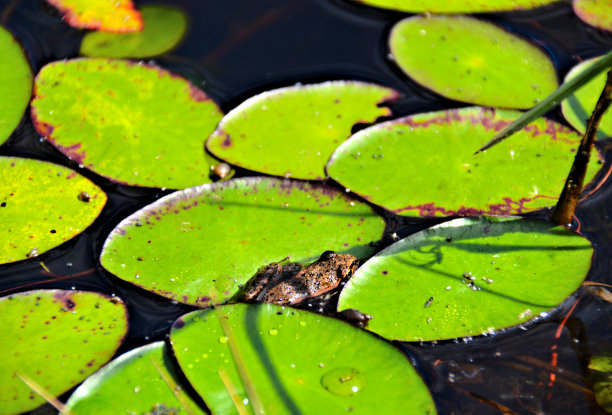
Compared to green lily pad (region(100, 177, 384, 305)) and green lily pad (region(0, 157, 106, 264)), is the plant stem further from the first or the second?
green lily pad (region(0, 157, 106, 264))

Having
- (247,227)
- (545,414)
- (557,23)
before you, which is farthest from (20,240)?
(557,23)

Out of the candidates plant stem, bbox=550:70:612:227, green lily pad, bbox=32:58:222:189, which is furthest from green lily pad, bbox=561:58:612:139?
green lily pad, bbox=32:58:222:189

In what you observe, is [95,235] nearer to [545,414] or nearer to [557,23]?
[545,414]

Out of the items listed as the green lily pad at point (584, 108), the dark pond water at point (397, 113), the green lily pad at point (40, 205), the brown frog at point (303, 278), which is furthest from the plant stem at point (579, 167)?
the green lily pad at point (40, 205)

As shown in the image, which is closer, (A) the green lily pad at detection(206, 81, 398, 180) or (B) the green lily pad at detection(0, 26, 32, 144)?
(A) the green lily pad at detection(206, 81, 398, 180)

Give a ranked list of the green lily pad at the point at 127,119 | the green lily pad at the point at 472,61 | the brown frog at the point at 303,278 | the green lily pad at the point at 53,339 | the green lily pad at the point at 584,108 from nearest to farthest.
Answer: the green lily pad at the point at 53,339 → the brown frog at the point at 303,278 → the green lily pad at the point at 127,119 → the green lily pad at the point at 584,108 → the green lily pad at the point at 472,61

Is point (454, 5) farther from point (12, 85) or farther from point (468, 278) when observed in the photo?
point (12, 85)

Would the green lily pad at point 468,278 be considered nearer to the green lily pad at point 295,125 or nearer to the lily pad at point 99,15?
the green lily pad at point 295,125

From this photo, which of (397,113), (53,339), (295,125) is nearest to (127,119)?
(295,125)
